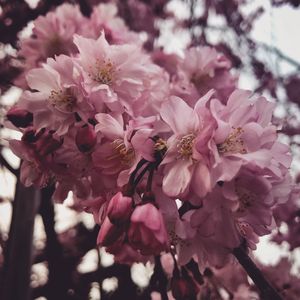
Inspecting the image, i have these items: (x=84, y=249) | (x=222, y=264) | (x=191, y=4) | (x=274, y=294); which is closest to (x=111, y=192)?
(x=222, y=264)

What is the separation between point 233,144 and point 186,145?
90mm

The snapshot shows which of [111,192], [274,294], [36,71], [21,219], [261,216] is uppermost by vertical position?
[21,219]

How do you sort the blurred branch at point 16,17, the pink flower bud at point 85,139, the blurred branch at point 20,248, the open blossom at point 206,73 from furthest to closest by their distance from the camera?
the blurred branch at point 16,17 < the blurred branch at point 20,248 < the open blossom at point 206,73 < the pink flower bud at point 85,139

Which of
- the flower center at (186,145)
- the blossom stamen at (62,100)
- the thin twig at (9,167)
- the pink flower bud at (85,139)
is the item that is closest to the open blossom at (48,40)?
the thin twig at (9,167)

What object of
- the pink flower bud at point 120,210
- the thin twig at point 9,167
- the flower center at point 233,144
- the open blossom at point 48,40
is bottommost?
the pink flower bud at point 120,210

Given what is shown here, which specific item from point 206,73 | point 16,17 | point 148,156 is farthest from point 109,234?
point 16,17

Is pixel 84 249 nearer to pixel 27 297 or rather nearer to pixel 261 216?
pixel 27 297

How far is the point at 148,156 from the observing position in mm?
813

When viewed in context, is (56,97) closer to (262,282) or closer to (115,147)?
(115,147)

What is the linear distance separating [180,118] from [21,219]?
4.16ft

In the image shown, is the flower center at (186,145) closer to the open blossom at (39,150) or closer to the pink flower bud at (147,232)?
the pink flower bud at (147,232)

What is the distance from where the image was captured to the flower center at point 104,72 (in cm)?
102

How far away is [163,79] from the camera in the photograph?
1348mm

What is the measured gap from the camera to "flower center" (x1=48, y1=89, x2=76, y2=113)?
37.0 inches
